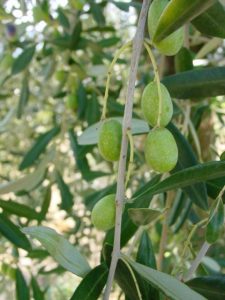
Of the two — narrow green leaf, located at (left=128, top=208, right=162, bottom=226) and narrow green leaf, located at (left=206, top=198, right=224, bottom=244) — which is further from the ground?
narrow green leaf, located at (left=128, top=208, right=162, bottom=226)

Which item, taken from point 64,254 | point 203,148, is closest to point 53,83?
point 203,148

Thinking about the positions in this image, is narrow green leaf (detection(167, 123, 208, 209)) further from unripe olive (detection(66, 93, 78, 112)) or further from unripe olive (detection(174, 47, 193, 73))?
A: unripe olive (detection(66, 93, 78, 112))

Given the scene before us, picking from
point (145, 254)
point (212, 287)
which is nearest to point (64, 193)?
point (145, 254)

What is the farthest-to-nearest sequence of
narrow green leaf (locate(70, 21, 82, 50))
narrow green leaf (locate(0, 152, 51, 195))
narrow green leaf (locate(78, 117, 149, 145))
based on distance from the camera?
narrow green leaf (locate(70, 21, 82, 50)) → narrow green leaf (locate(0, 152, 51, 195)) → narrow green leaf (locate(78, 117, 149, 145))

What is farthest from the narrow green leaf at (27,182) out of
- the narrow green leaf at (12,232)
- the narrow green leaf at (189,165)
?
the narrow green leaf at (189,165)

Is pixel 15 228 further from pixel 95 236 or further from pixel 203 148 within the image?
pixel 95 236

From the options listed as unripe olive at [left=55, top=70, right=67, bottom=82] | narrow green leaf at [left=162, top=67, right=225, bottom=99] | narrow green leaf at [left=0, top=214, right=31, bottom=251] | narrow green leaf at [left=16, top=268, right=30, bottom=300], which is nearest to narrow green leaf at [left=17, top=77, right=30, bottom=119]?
unripe olive at [left=55, top=70, right=67, bottom=82]
